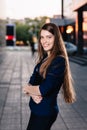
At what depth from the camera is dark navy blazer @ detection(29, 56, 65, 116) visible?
388 cm

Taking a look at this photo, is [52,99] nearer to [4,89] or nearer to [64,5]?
[4,89]

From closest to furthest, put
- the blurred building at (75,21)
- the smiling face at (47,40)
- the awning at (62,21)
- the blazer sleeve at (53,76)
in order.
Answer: the blazer sleeve at (53,76), the smiling face at (47,40), the blurred building at (75,21), the awning at (62,21)

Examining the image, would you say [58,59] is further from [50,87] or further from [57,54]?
[50,87]

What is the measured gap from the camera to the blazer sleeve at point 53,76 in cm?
388

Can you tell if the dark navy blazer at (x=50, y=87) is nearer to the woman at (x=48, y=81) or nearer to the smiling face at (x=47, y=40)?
the woman at (x=48, y=81)

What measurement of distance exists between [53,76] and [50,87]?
0.34 feet

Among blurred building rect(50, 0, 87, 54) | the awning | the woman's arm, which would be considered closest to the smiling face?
the woman's arm

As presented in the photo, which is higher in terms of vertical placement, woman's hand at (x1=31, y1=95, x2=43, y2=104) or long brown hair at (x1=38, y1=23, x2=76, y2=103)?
long brown hair at (x1=38, y1=23, x2=76, y2=103)

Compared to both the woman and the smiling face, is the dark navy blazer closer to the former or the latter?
the woman

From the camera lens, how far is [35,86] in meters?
3.92

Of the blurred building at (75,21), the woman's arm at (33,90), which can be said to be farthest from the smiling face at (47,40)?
the blurred building at (75,21)

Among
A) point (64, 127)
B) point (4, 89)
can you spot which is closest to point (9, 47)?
point (4, 89)

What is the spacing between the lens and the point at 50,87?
391 cm

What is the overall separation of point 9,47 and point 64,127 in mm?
89744
